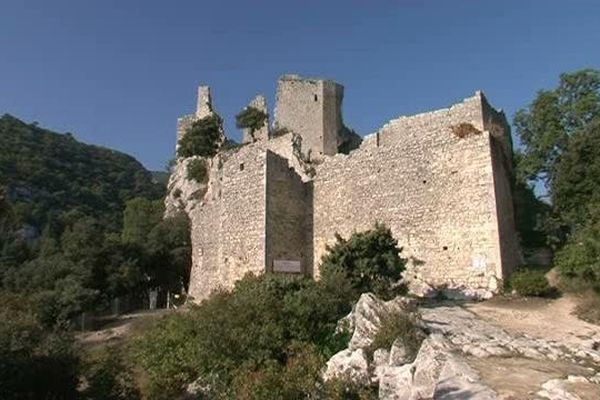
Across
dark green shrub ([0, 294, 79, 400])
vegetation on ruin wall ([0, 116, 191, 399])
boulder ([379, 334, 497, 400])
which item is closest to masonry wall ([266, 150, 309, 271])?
vegetation on ruin wall ([0, 116, 191, 399])

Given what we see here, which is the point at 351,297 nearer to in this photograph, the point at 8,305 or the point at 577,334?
the point at 577,334

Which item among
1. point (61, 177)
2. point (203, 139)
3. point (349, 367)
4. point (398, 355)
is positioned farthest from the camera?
point (61, 177)

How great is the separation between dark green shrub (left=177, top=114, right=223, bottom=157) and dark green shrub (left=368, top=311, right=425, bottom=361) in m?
26.0

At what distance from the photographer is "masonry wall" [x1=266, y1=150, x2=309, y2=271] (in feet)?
66.9

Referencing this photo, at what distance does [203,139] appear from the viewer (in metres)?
37.0

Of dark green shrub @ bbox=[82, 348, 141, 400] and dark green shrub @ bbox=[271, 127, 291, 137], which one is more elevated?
dark green shrub @ bbox=[271, 127, 291, 137]

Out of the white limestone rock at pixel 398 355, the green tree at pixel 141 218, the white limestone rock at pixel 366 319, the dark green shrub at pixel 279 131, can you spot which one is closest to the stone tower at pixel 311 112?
the dark green shrub at pixel 279 131

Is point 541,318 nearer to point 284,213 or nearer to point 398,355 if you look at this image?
point 398,355

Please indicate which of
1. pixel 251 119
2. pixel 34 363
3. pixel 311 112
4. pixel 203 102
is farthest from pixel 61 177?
pixel 34 363

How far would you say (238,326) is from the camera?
43.1ft

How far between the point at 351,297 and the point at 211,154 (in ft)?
77.2

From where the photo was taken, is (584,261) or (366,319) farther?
(584,261)

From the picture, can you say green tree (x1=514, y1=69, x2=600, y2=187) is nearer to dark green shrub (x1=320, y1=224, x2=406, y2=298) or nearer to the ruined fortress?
the ruined fortress

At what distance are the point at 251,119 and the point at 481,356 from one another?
29.4 meters
